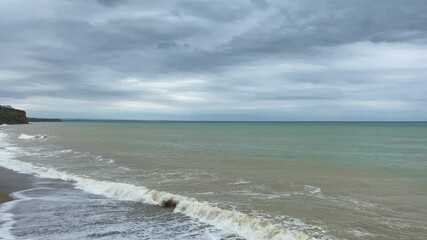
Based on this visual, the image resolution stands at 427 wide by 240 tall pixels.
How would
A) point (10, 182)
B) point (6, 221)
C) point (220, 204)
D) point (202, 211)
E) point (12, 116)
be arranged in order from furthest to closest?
1. point (12, 116)
2. point (10, 182)
3. point (220, 204)
4. point (202, 211)
5. point (6, 221)

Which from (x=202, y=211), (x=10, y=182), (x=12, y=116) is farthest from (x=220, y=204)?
(x=12, y=116)

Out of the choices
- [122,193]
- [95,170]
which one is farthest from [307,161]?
[122,193]

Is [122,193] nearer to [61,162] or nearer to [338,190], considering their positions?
[338,190]

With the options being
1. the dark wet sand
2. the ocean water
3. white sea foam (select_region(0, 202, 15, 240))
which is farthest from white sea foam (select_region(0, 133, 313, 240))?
white sea foam (select_region(0, 202, 15, 240))

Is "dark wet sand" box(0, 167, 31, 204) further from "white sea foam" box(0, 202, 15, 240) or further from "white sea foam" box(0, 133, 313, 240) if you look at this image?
"white sea foam" box(0, 133, 313, 240)

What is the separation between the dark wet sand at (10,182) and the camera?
18.4m

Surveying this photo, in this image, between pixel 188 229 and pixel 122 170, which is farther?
pixel 122 170

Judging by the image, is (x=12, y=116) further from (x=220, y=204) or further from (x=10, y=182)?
(x=220, y=204)

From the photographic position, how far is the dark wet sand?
18375 mm

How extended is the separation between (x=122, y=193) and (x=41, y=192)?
380cm

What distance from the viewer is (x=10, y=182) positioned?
21.5 metres

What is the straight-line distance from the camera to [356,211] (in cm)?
1514

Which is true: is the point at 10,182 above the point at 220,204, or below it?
below

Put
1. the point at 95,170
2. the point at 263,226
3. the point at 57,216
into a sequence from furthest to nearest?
the point at 95,170 → the point at 57,216 → the point at 263,226
